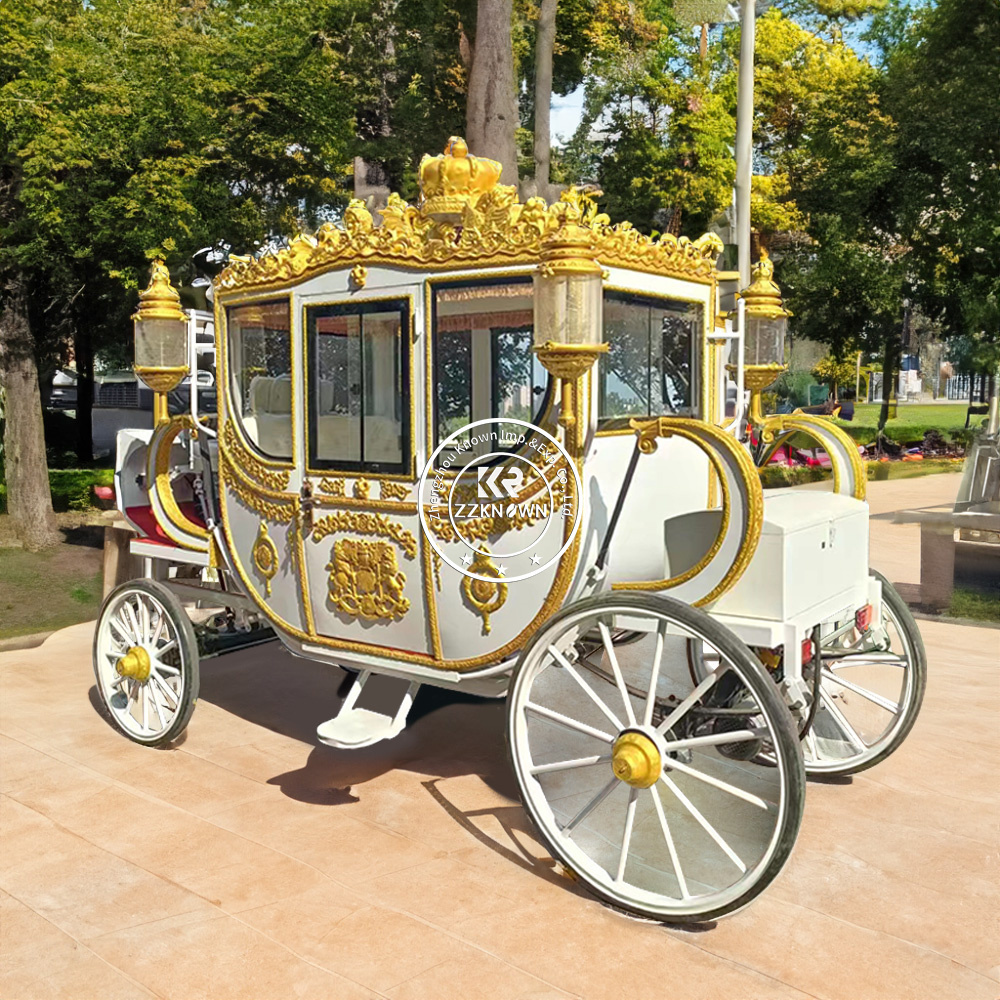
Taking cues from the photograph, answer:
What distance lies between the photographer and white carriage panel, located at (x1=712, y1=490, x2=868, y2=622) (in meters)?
4.18

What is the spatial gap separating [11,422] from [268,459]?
1108 cm

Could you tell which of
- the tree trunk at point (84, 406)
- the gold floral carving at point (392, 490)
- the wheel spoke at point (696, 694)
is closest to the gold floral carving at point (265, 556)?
the gold floral carving at point (392, 490)

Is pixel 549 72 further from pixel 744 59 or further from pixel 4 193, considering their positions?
pixel 4 193

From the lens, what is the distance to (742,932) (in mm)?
4066

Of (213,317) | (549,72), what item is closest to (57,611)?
(213,317)

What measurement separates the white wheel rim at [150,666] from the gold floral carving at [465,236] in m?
2.04

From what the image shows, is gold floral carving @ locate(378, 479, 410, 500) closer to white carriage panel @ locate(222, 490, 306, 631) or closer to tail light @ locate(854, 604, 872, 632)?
white carriage panel @ locate(222, 490, 306, 631)

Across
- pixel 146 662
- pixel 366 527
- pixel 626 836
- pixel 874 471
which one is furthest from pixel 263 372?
pixel 874 471

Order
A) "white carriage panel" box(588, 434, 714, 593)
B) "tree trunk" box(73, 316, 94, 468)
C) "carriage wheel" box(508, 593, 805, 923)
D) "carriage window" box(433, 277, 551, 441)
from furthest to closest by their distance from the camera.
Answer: "tree trunk" box(73, 316, 94, 468) < "carriage window" box(433, 277, 551, 441) < "white carriage panel" box(588, 434, 714, 593) < "carriage wheel" box(508, 593, 805, 923)

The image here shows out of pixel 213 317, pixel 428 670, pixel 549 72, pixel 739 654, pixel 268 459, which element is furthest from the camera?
pixel 549 72

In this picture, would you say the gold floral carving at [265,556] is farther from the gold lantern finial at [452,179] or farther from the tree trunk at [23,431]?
the tree trunk at [23,431]

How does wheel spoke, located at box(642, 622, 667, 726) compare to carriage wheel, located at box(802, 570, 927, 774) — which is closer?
wheel spoke, located at box(642, 622, 667, 726)

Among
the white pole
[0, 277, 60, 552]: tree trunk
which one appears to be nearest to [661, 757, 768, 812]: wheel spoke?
the white pole

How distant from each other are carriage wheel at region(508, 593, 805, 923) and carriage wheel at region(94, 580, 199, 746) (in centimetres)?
202
